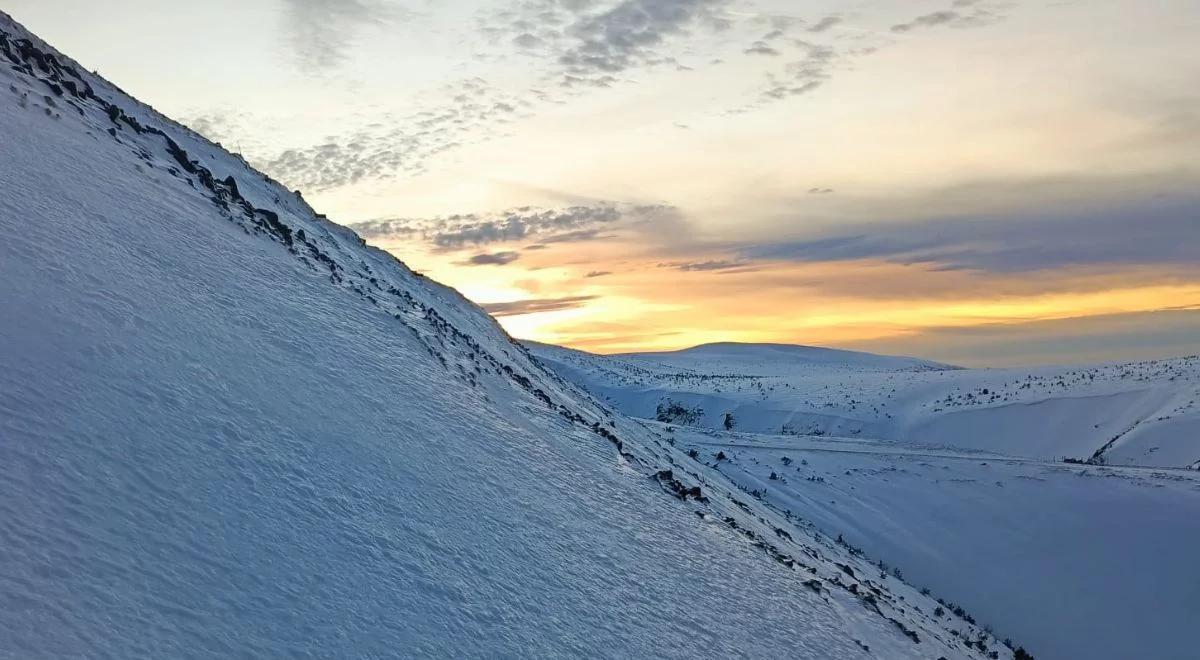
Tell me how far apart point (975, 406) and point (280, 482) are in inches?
1818

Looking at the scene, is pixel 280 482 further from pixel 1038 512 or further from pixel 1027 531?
pixel 1038 512

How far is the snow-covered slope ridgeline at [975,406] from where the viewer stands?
34.1m

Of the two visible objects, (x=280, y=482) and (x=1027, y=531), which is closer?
(x=280, y=482)

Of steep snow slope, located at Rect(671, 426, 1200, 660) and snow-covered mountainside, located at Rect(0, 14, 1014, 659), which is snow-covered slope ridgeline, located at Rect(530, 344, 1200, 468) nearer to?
steep snow slope, located at Rect(671, 426, 1200, 660)

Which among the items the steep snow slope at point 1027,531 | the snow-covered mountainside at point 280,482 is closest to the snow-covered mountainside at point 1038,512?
the steep snow slope at point 1027,531

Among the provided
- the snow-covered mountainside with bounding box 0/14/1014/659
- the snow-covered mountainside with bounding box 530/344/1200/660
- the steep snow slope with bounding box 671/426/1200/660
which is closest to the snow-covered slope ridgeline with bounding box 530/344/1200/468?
the snow-covered mountainside with bounding box 530/344/1200/660

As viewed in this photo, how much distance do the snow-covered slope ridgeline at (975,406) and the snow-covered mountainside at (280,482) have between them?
2369 cm

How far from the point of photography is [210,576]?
15.7ft

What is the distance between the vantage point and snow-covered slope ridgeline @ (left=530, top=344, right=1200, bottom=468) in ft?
112

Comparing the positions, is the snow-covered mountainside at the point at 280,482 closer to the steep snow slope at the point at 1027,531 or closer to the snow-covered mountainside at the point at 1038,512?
the steep snow slope at the point at 1027,531

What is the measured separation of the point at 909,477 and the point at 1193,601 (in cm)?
737

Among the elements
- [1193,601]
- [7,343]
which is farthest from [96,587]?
[1193,601]

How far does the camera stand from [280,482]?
20.1 ft

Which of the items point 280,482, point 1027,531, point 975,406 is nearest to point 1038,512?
point 1027,531
